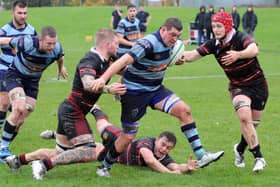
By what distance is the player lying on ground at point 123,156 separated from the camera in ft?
24.8

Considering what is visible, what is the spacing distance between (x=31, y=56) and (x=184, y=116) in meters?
2.28

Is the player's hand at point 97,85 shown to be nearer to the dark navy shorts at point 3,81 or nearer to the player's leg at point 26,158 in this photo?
the player's leg at point 26,158

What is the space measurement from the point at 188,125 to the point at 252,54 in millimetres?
1247

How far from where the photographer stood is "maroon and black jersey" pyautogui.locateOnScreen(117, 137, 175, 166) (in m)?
8.34

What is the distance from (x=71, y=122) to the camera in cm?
772

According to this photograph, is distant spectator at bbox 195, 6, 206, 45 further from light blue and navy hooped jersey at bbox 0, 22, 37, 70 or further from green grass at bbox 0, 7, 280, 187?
light blue and navy hooped jersey at bbox 0, 22, 37, 70

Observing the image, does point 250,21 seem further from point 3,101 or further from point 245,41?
point 245,41

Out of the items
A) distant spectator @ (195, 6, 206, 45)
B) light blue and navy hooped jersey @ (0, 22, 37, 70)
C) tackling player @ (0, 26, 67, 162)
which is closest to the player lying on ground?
tackling player @ (0, 26, 67, 162)

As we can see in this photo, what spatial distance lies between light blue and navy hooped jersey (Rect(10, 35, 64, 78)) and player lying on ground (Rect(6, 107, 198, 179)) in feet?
3.20

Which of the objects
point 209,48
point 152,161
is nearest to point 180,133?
point 209,48

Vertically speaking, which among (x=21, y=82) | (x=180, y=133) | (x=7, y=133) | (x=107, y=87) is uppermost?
(x=107, y=87)

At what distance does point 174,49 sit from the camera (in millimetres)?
8078

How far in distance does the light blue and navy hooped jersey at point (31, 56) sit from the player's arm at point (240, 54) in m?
2.32

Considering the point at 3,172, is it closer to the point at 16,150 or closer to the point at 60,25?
the point at 16,150
